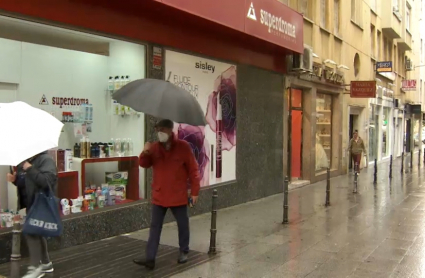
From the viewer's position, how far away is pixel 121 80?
8.24 meters

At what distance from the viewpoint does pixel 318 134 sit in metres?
17.0

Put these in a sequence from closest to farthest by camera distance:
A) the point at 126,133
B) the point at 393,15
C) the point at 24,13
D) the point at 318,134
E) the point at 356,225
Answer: the point at 24,13 → the point at 126,133 → the point at 356,225 → the point at 318,134 → the point at 393,15

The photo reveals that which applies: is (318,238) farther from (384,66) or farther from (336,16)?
(384,66)

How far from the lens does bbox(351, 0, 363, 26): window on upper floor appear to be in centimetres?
2006

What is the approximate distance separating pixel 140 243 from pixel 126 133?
7.13 ft

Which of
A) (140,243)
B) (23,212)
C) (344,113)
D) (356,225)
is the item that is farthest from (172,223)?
(344,113)

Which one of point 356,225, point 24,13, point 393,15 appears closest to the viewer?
point 24,13

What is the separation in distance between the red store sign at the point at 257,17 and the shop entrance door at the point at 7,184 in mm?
2786

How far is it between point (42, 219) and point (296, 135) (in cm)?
1147

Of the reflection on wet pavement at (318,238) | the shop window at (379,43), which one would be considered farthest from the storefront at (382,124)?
the reflection on wet pavement at (318,238)

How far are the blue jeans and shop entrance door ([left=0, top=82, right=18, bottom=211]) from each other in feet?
7.32

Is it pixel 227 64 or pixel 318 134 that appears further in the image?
pixel 318 134

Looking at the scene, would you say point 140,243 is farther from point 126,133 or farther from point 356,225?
point 356,225

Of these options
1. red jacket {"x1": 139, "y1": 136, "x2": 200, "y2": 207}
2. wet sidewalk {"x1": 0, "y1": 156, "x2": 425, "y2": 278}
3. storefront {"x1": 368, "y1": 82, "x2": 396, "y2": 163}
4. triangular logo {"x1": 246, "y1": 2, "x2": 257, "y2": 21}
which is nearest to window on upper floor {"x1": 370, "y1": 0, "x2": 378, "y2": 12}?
storefront {"x1": 368, "y1": 82, "x2": 396, "y2": 163}
